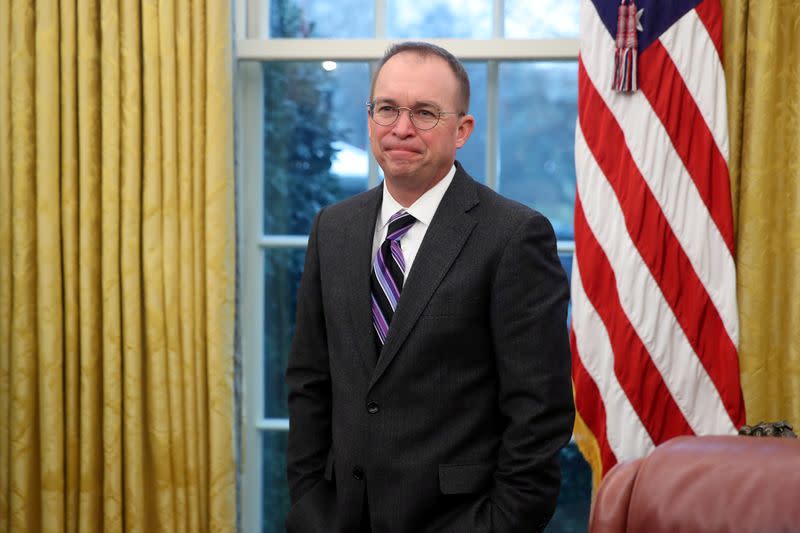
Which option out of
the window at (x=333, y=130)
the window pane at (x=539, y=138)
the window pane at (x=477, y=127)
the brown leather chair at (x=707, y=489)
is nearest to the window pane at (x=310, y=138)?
the window at (x=333, y=130)

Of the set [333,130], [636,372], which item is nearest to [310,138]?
[333,130]

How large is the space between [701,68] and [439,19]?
810 millimetres

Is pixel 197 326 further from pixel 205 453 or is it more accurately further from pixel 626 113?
pixel 626 113

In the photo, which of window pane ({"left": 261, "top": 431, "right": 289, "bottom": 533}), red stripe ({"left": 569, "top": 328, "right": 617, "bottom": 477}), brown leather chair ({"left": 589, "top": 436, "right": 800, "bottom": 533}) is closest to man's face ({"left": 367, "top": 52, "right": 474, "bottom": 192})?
brown leather chair ({"left": 589, "top": 436, "right": 800, "bottom": 533})

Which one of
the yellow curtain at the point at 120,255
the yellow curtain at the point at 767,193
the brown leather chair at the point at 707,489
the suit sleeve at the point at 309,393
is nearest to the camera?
the brown leather chair at the point at 707,489

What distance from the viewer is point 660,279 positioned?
235cm

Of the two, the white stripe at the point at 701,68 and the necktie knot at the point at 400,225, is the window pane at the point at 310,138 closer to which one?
the white stripe at the point at 701,68

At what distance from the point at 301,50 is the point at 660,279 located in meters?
1.21

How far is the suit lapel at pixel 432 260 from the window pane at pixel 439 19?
129 centimetres

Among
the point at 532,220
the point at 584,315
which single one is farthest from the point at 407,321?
the point at 584,315

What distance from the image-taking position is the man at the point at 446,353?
148 centimetres

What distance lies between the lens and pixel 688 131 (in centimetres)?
233

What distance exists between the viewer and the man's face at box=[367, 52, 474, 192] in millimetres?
1498

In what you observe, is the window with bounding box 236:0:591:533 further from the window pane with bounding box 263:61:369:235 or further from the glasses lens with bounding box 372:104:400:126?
the glasses lens with bounding box 372:104:400:126
